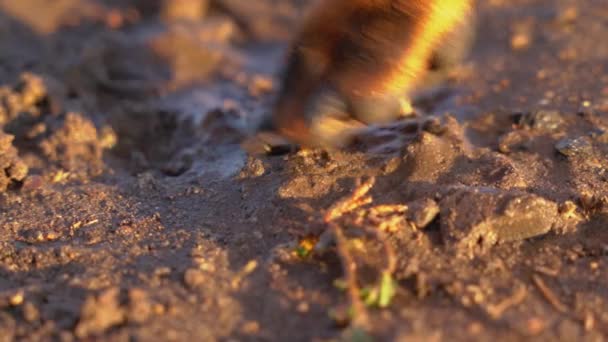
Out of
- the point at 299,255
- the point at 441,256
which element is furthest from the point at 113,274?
the point at 441,256

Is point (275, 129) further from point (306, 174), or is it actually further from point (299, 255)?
point (299, 255)

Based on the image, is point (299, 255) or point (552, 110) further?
point (552, 110)

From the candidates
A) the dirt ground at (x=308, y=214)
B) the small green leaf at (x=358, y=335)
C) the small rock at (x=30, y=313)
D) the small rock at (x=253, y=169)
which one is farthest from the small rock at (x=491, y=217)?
the small rock at (x=30, y=313)

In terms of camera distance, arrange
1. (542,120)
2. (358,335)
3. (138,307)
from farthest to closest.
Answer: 1. (542,120)
2. (138,307)
3. (358,335)

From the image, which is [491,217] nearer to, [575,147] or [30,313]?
[575,147]

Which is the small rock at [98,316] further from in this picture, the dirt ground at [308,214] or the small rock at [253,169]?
the small rock at [253,169]

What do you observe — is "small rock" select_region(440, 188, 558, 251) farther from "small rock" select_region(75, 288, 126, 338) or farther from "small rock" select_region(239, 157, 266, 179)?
"small rock" select_region(75, 288, 126, 338)

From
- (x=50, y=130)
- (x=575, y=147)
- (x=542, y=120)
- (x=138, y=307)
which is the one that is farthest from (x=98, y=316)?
(x=542, y=120)

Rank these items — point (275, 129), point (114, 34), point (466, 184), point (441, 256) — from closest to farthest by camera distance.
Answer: point (441, 256)
point (466, 184)
point (275, 129)
point (114, 34)
